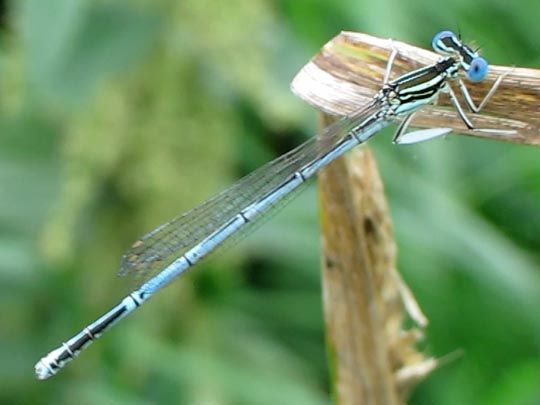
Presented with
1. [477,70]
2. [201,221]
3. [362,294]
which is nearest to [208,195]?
[201,221]

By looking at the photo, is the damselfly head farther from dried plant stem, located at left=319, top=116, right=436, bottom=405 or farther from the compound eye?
dried plant stem, located at left=319, top=116, right=436, bottom=405

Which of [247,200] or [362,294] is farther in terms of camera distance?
[247,200]

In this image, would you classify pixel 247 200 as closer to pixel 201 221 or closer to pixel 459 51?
pixel 201 221

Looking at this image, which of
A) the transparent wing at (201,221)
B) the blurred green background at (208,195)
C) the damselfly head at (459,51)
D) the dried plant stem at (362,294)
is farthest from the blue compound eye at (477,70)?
the blurred green background at (208,195)

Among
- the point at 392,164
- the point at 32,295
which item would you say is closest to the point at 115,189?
the point at 32,295

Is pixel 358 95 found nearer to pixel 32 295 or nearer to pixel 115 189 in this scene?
pixel 115 189

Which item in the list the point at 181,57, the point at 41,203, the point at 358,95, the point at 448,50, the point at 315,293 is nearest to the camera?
the point at 358,95
